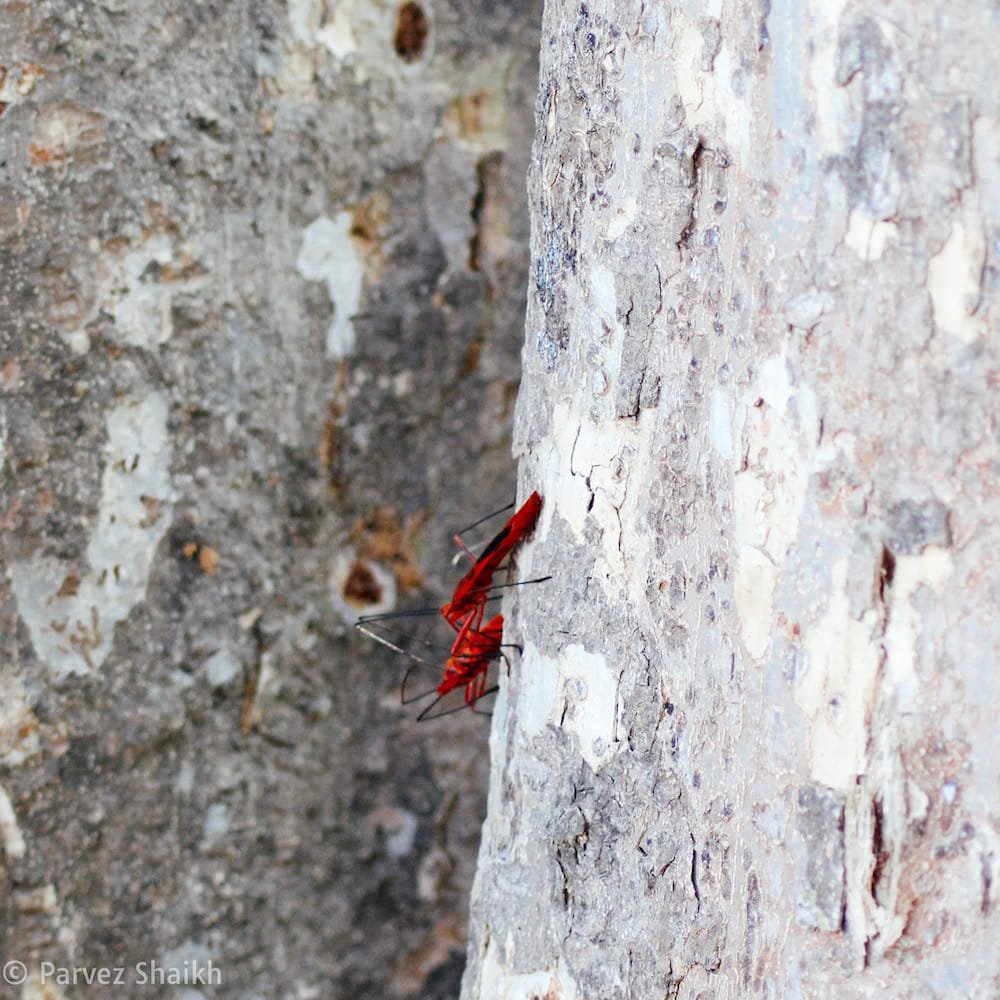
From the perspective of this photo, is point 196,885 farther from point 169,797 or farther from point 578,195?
point 578,195

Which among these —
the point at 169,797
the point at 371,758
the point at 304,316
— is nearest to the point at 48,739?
the point at 169,797

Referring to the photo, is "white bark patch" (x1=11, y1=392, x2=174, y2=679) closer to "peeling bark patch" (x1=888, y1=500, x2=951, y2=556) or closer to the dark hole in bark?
the dark hole in bark

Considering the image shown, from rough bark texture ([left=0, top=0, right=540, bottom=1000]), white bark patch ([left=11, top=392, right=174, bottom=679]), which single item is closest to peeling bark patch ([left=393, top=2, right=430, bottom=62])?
rough bark texture ([left=0, top=0, right=540, bottom=1000])

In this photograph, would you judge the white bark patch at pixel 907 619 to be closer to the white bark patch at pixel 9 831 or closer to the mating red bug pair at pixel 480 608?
the mating red bug pair at pixel 480 608

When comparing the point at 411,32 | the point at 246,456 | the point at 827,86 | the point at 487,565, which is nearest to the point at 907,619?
the point at 827,86

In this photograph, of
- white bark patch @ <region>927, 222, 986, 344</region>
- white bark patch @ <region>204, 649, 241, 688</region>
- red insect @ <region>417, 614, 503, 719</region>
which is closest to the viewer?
white bark patch @ <region>927, 222, 986, 344</region>

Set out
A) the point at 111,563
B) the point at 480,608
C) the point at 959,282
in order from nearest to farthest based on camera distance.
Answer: the point at 959,282
the point at 480,608
the point at 111,563

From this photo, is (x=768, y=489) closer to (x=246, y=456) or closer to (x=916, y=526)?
(x=916, y=526)
